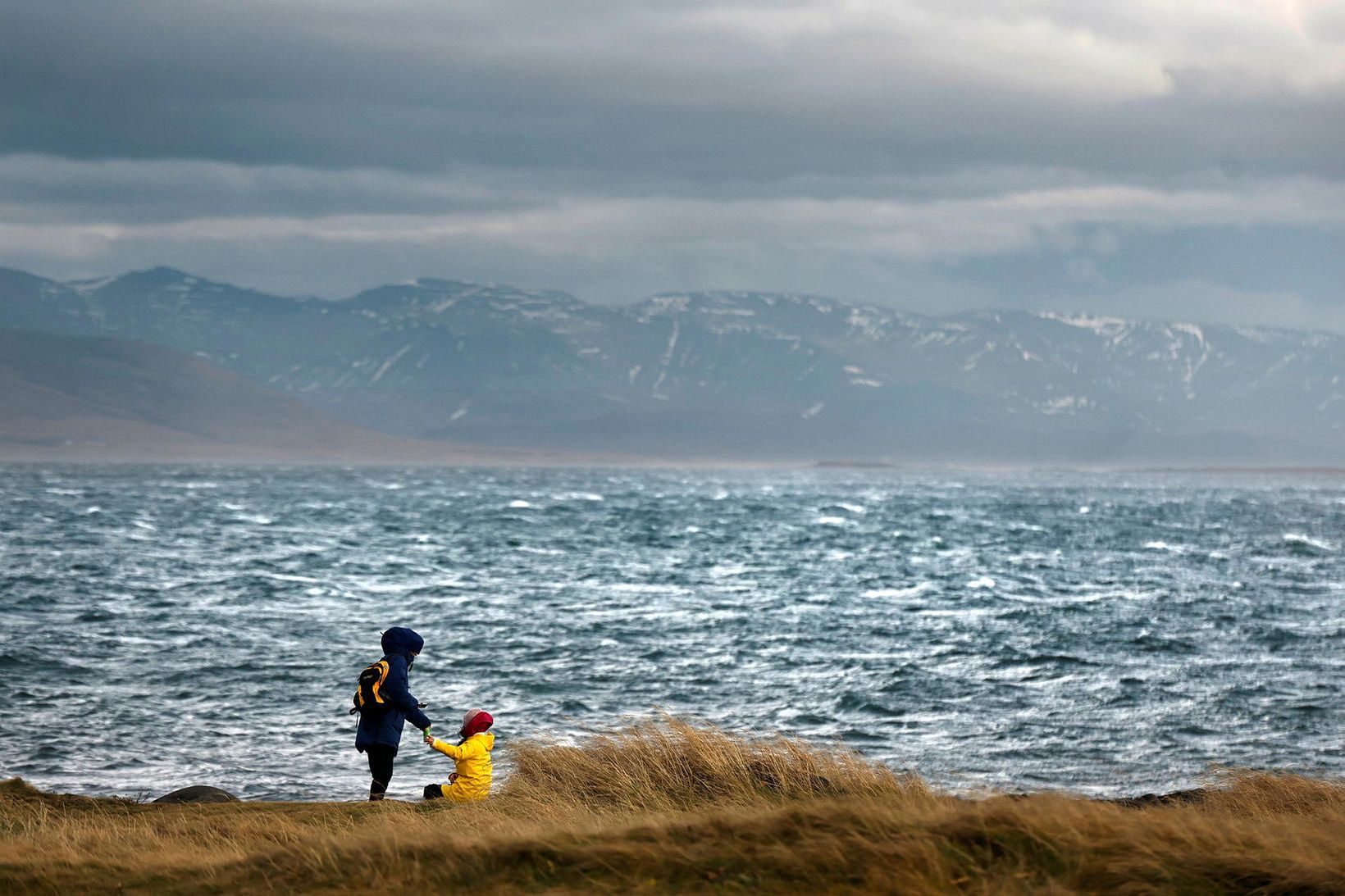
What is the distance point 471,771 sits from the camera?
12.8 meters

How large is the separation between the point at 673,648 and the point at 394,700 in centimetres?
1694

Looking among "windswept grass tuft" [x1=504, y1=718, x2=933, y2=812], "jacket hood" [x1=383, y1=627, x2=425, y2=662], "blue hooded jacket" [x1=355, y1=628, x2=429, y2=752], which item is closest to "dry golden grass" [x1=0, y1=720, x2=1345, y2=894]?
"windswept grass tuft" [x1=504, y1=718, x2=933, y2=812]

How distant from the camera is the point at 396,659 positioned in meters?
12.6

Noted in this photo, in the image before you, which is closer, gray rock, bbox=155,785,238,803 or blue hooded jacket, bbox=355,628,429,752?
blue hooded jacket, bbox=355,628,429,752

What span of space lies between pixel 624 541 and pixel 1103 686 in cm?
3960

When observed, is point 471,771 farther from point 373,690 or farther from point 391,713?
point 373,690

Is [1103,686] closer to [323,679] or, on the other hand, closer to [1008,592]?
[323,679]

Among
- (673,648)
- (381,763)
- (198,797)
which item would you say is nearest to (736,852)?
(381,763)

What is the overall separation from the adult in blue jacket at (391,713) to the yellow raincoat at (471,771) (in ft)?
1.30

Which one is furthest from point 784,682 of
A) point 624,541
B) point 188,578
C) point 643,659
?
point 624,541

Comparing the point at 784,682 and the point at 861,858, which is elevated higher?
the point at 861,858

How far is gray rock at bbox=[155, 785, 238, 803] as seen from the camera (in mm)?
13766

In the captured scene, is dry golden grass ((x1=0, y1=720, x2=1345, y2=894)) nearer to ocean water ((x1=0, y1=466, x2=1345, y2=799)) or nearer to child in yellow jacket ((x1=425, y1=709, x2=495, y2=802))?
child in yellow jacket ((x1=425, y1=709, x2=495, y2=802))

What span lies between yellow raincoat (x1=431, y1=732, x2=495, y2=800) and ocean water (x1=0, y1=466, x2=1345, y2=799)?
3.46 metres
